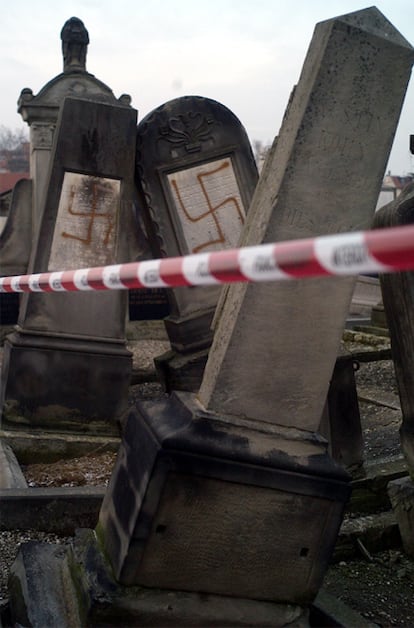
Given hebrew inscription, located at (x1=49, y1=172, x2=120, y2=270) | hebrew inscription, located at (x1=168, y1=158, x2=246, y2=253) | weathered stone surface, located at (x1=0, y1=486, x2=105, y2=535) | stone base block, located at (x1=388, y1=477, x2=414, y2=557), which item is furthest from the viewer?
hebrew inscription, located at (x1=168, y1=158, x2=246, y2=253)

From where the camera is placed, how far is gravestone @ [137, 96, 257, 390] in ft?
20.1

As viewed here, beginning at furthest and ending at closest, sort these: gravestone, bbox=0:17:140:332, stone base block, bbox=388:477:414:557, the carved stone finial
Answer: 1. the carved stone finial
2. gravestone, bbox=0:17:140:332
3. stone base block, bbox=388:477:414:557

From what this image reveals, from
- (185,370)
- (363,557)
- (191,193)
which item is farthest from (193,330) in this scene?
(363,557)

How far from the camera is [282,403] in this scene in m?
2.59

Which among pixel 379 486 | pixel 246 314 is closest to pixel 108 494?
pixel 246 314

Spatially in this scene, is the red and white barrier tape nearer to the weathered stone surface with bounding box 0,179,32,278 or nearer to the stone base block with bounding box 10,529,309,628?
the stone base block with bounding box 10,529,309,628

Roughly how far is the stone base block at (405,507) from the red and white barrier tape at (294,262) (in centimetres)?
184

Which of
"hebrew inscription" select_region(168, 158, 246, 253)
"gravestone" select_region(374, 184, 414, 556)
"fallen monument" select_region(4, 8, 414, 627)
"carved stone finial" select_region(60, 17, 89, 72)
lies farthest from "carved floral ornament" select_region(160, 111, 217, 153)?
"carved stone finial" select_region(60, 17, 89, 72)

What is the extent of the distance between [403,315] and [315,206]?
936 mm

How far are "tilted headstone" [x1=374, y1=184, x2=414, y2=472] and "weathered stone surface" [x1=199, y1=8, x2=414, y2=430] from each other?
0.64 metres

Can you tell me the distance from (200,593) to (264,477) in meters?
0.45

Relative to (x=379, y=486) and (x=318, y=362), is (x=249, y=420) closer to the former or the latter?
(x=318, y=362)

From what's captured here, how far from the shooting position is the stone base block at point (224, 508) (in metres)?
2.39

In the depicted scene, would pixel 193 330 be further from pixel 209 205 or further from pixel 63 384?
pixel 63 384
